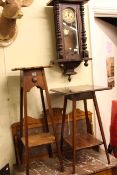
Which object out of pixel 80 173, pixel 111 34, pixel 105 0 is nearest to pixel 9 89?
pixel 80 173

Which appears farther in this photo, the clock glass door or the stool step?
the clock glass door

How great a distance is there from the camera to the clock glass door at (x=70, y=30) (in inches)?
85.4

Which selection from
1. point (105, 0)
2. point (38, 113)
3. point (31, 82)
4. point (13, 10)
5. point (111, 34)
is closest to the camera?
point (13, 10)

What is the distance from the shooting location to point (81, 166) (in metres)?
2.01

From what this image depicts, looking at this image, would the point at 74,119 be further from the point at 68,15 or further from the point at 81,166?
the point at 68,15

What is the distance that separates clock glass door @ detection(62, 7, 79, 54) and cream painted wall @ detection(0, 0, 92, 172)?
14 cm

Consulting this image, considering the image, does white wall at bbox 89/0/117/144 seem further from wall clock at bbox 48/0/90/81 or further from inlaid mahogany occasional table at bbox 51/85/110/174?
inlaid mahogany occasional table at bbox 51/85/110/174

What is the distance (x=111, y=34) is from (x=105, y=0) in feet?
2.00

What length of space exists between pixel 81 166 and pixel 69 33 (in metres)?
1.13

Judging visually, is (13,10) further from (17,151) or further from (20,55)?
(17,151)

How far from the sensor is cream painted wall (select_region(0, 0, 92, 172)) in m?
2.11

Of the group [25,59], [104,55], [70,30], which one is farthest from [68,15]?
[104,55]

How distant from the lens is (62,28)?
2.16 m

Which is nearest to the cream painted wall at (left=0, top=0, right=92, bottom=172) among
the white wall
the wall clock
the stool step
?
the wall clock
